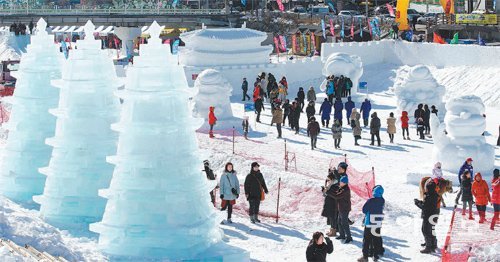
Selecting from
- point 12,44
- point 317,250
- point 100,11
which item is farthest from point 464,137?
point 100,11

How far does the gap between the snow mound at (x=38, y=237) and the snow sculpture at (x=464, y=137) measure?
8.90m

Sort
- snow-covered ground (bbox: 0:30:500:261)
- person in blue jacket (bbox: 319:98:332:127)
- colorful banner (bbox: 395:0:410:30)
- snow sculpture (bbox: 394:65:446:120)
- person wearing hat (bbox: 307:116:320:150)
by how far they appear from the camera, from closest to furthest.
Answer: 1. snow-covered ground (bbox: 0:30:500:261)
2. person wearing hat (bbox: 307:116:320:150)
3. person in blue jacket (bbox: 319:98:332:127)
4. snow sculpture (bbox: 394:65:446:120)
5. colorful banner (bbox: 395:0:410:30)

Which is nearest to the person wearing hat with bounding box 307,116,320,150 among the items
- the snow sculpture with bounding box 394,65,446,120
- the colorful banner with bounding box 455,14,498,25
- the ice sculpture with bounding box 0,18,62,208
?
the snow sculpture with bounding box 394,65,446,120

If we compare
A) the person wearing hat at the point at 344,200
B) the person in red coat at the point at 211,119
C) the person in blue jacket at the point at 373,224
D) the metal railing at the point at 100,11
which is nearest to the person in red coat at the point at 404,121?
the person in red coat at the point at 211,119

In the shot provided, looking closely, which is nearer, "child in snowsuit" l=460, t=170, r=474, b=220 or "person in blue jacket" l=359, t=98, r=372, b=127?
"child in snowsuit" l=460, t=170, r=474, b=220

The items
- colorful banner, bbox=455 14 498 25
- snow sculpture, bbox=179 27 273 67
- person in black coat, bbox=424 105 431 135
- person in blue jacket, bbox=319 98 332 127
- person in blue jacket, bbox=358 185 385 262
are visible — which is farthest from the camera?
colorful banner, bbox=455 14 498 25

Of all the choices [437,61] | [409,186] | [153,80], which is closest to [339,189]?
[153,80]

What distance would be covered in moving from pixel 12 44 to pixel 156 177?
39.6 m

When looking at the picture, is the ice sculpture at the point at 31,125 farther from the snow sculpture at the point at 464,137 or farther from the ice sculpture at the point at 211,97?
the ice sculpture at the point at 211,97

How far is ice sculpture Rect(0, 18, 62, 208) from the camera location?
1934 cm

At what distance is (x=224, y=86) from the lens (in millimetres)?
29734

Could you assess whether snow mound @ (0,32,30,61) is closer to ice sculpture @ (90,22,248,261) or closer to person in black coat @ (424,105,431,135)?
person in black coat @ (424,105,431,135)

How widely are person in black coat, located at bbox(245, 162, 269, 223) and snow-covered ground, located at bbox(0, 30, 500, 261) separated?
1.24 ft

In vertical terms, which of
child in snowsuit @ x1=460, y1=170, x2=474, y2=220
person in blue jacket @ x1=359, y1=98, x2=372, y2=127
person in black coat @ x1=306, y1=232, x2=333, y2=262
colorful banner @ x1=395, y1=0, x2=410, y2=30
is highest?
colorful banner @ x1=395, y1=0, x2=410, y2=30
